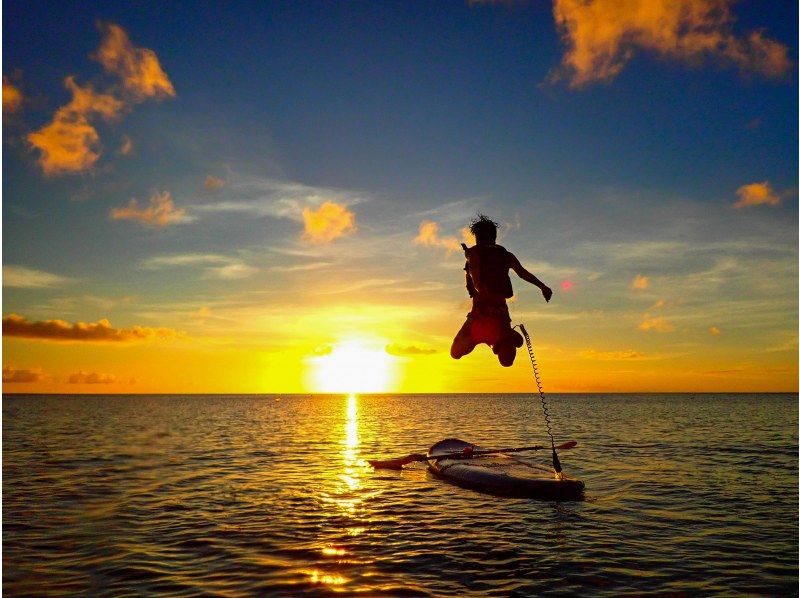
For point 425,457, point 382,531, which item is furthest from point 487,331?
point 425,457

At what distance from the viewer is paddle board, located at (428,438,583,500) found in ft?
86.3

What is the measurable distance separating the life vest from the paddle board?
69.6ft

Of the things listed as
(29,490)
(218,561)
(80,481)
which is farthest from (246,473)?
(218,561)

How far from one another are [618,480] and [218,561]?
22.1m

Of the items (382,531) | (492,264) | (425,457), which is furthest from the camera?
(425,457)

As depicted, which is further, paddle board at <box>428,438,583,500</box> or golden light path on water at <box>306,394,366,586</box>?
paddle board at <box>428,438,583,500</box>

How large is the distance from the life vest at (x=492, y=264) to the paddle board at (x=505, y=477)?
21.2 metres

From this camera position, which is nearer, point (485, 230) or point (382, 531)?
point (485, 230)

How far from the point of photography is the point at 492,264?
7.35 metres

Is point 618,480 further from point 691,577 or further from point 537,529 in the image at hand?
point 691,577

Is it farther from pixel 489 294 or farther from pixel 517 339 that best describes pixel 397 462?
pixel 489 294

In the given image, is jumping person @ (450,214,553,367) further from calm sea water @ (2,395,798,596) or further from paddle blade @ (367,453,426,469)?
paddle blade @ (367,453,426,469)

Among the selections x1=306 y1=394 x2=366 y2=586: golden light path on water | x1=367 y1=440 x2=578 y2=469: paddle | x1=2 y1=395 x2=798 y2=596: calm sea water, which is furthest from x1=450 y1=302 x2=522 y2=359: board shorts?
x1=367 y1=440 x2=578 y2=469: paddle

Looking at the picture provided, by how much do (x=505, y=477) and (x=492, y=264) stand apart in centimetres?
2278
